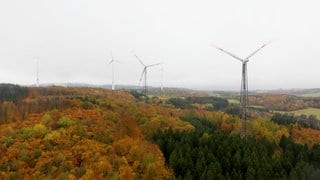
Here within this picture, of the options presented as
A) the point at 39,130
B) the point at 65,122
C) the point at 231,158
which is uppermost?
the point at 65,122

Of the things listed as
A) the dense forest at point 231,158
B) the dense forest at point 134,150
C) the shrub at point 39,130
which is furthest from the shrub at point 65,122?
the dense forest at point 231,158

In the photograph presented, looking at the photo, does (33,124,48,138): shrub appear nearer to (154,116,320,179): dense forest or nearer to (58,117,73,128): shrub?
(58,117,73,128): shrub

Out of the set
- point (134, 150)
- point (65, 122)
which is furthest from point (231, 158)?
point (65, 122)

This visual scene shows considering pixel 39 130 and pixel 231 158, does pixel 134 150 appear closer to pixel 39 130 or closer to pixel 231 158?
pixel 231 158

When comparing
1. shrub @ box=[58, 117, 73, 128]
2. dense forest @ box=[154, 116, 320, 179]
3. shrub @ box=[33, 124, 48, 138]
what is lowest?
dense forest @ box=[154, 116, 320, 179]

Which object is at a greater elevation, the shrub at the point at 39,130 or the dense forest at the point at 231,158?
the shrub at the point at 39,130

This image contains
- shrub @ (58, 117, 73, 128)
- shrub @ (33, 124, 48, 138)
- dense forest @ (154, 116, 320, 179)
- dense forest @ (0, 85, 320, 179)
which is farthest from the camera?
shrub @ (58, 117, 73, 128)

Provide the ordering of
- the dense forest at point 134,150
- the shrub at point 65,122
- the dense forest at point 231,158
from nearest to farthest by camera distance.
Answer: the dense forest at point 231,158
the dense forest at point 134,150
the shrub at point 65,122

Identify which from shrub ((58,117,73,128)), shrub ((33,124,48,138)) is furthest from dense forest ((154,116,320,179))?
shrub ((33,124,48,138))

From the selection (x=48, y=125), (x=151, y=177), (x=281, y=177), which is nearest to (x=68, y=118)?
(x=48, y=125)

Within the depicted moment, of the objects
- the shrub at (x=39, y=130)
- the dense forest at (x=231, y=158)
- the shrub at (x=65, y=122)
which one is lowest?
the dense forest at (x=231, y=158)

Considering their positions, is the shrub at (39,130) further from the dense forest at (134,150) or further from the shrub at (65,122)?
the shrub at (65,122)
